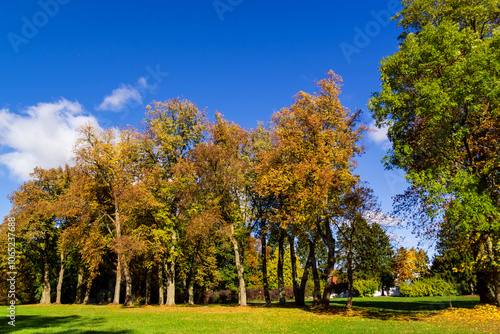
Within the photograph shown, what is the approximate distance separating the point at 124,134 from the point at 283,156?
17329 mm

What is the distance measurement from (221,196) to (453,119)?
1745 cm

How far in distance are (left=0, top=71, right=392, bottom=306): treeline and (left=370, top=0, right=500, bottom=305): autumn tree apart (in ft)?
17.2

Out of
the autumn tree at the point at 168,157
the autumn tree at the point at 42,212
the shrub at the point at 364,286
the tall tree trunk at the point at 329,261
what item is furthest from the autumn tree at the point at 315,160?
the shrub at the point at 364,286

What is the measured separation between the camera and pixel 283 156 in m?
22.9

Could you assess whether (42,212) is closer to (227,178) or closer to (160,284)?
(160,284)

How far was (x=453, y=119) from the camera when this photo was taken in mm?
14859

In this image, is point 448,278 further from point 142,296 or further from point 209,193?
point 142,296

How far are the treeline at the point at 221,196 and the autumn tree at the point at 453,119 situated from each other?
5242 millimetres

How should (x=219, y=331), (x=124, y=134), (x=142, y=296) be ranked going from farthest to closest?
(x=142, y=296) < (x=124, y=134) < (x=219, y=331)

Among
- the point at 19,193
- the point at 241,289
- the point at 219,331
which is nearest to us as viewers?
the point at 219,331

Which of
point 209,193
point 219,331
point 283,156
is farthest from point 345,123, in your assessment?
point 219,331

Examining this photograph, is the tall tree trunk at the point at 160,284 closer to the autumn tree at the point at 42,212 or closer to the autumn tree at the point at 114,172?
the autumn tree at the point at 114,172
